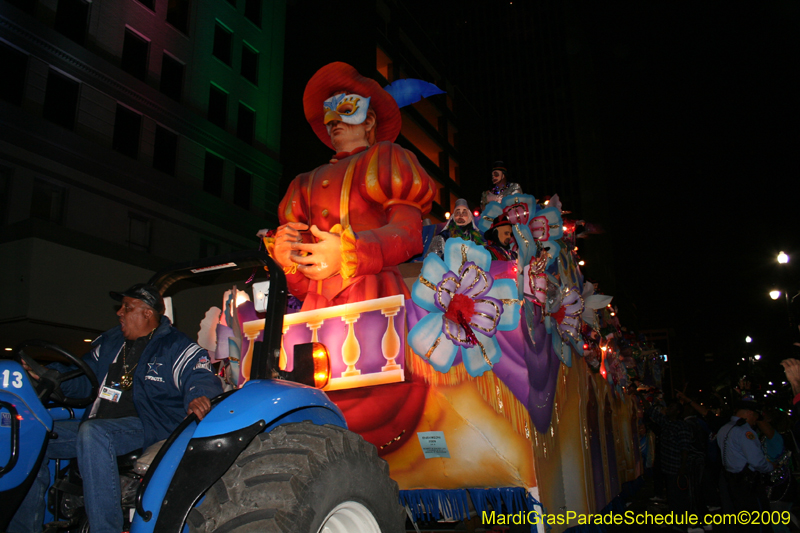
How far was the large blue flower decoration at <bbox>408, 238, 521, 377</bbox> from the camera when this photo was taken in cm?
353

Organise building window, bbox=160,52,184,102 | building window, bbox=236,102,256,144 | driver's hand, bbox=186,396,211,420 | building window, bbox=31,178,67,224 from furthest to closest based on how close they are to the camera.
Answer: building window, bbox=236,102,256,144, building window, bbox=160,52,184,102, building window, bbox=31,178,67,224, driver's hand, bbox=186,396,211,420

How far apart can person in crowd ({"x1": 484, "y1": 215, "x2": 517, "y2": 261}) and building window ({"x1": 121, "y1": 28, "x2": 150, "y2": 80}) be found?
512 inches

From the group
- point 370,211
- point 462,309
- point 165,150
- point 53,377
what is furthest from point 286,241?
point 165,150

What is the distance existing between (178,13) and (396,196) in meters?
15.1

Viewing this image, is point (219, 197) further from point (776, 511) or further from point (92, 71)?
point (776, 511)

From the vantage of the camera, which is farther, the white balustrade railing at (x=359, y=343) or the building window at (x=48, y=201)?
the building window at (x=48, y=201)

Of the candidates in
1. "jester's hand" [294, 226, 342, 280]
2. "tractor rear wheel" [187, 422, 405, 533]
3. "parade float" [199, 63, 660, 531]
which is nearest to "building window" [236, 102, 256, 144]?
"parade float" [199, 63, 660, 531]

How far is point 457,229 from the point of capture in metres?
4.73

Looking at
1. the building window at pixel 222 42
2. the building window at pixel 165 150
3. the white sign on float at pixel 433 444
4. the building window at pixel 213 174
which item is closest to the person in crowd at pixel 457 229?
the white sign on float at pixel 433 444

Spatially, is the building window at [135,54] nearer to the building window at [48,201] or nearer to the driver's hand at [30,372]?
the building window at [48,201]

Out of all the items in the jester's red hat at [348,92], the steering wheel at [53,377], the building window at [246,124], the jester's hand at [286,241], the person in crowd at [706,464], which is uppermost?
the building window at [246,124]

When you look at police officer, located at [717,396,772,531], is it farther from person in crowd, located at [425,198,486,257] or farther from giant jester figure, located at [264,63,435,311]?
giant jester figure, located at [264,63,435,311]

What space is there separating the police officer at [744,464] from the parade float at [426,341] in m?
2.95

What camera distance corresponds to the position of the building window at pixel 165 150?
14781 mm
